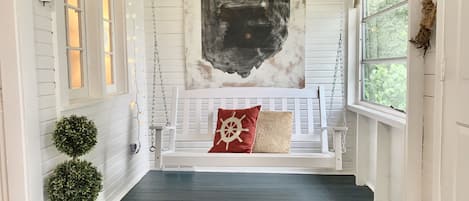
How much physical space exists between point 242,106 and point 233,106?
12 centimetres

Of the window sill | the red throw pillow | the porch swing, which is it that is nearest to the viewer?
the window sill

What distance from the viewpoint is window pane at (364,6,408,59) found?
2.82 meters

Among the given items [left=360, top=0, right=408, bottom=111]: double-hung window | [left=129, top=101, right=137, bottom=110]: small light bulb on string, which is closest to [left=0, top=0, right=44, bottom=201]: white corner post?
[left=129, top=101, right=137, bottom=110]: small light bulb on string

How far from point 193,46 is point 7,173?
7.72 ft

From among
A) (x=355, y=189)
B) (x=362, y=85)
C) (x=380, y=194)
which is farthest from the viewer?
(x=362, y=85)

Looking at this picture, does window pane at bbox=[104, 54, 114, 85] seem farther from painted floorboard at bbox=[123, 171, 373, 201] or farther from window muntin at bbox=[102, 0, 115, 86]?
painted floorboard at bbox=[123, 171, 373, 201]

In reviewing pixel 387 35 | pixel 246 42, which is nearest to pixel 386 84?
pixel 387 35

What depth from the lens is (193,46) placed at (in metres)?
4.18

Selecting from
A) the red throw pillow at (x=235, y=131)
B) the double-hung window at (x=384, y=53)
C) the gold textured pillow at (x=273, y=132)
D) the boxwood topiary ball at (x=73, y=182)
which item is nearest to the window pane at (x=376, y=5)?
the double-hung window at (x=384, y=53)

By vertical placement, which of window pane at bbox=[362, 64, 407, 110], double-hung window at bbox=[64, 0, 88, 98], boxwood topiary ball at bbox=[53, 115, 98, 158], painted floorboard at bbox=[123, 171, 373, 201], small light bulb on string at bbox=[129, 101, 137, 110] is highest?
double-hung window at bbox=[64, 0, 88, 98]

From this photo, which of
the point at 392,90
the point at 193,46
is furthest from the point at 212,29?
the point at 392,90

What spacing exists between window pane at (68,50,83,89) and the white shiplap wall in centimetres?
20

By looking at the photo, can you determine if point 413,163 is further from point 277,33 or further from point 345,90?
point 277,33

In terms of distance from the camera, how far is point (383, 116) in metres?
3.00
